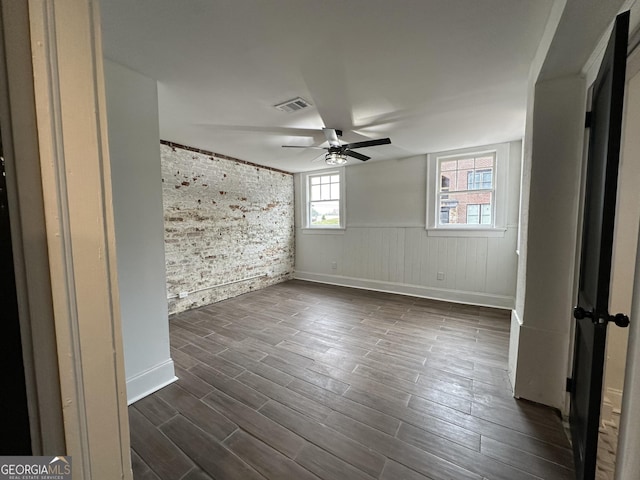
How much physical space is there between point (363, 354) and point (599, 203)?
Answer: 2.17 m

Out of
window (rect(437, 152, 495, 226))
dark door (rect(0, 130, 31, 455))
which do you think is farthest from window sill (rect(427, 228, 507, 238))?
dark door (rect(0, 130, 31, 455))

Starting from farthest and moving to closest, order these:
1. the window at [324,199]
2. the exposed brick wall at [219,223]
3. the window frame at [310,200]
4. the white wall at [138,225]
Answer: the window at [324,199] → the window frame at [310,200] → the exposed brick wall at [219,223] → the white wall at [138,225]

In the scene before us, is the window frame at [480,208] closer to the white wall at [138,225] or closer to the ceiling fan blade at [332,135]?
the ceiling fan blade at [332,135]

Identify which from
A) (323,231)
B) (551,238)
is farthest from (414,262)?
(551,238)

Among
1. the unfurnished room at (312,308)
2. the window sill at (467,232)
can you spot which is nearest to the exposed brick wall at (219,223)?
the unfurnished room at (312,308)

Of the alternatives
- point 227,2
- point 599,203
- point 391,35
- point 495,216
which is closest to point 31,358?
point 227,2

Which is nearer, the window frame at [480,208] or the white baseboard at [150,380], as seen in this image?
the white baseboard at [150,380]

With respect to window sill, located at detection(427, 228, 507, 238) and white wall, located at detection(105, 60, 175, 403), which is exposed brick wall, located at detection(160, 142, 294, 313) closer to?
white wall, located at detection(105, 60, 175, 403)

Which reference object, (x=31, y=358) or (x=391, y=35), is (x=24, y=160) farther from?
(x=391, y=35)

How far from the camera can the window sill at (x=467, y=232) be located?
4020 mm

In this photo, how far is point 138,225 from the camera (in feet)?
6.57

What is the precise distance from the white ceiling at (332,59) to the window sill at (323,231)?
2.64m

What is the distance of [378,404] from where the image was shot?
193 cm

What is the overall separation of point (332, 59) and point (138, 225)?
1933 millimetres
